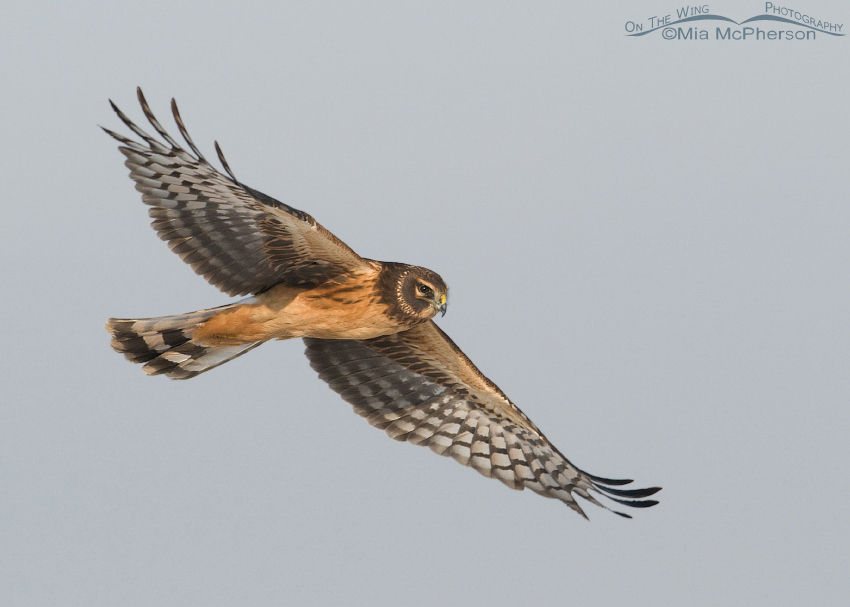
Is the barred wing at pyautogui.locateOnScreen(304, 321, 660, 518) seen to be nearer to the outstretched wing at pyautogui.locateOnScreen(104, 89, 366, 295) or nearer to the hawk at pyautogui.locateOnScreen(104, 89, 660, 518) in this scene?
the hawk at pyautogui.locateOnScreen(104, 89, 660, 518)

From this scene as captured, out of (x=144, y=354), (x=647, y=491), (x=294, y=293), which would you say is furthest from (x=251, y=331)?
(x=647, y=491)

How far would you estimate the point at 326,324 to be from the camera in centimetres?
936

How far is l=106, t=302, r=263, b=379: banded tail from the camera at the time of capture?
991 cm

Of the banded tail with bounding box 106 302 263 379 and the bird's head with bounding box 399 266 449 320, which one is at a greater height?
the bird's head with bounding box 399 266 449 320

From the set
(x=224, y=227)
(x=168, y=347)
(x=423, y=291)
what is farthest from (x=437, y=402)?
(x=224, y=227)

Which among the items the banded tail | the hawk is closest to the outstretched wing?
the hawk

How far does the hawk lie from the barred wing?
11 mm

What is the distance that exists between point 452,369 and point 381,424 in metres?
0.99

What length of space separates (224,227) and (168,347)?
1633 mm

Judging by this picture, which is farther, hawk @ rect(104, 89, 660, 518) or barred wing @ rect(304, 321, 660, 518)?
barred wing @ rect(304, 321, 660, 518)

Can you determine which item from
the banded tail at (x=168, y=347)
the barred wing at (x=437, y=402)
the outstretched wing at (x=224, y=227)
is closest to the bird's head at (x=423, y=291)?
the outstretched wing at (x=224, y=227)

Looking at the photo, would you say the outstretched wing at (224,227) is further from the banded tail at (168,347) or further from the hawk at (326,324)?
the banded tail at (168,347)

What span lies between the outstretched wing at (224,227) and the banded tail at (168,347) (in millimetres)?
683

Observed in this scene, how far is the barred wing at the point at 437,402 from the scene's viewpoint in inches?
420
